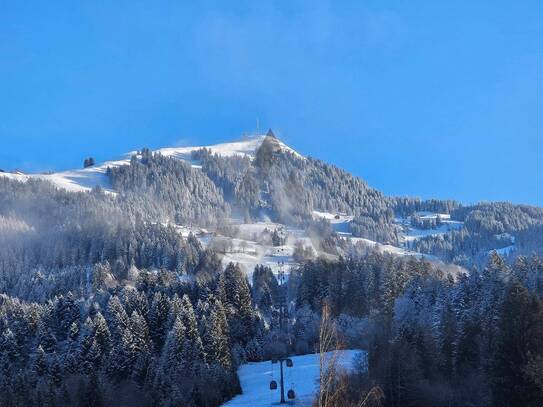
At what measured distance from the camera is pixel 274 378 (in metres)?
83.2

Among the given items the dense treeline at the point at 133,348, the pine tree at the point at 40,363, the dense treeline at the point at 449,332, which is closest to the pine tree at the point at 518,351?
the dense treeline at the point at 449,332

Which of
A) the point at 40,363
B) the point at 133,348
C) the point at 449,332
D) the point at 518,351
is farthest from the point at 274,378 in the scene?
the point at 518,351

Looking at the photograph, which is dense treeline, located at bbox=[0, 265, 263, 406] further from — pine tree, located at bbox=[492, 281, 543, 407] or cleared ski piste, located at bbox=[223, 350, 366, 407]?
pine tree, located at bbox=[492, 281, 543, 407]

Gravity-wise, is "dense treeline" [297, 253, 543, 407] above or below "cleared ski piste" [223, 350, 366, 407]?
above

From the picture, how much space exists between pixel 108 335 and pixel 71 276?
281 ft

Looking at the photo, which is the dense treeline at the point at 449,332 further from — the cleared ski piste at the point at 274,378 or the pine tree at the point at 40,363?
the pine tree at the point at 40,363

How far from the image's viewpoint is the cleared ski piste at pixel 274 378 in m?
71.7

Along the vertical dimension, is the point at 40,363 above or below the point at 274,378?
above

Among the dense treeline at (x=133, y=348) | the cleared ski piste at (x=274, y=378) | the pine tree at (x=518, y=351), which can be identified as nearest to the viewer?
the pine tree at (x=518, y=351)

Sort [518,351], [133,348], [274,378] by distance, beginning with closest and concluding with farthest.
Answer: [518,351] → [274,378] → [133,348]

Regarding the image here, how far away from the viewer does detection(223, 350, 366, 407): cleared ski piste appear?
7169 cm

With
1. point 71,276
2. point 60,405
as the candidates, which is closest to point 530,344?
point 60,405

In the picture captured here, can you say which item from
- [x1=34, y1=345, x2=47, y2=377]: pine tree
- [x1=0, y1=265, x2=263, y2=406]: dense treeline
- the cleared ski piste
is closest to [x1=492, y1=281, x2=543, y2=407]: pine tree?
the cleared ski piste

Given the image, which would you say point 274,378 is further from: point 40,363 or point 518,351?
point 518,351
